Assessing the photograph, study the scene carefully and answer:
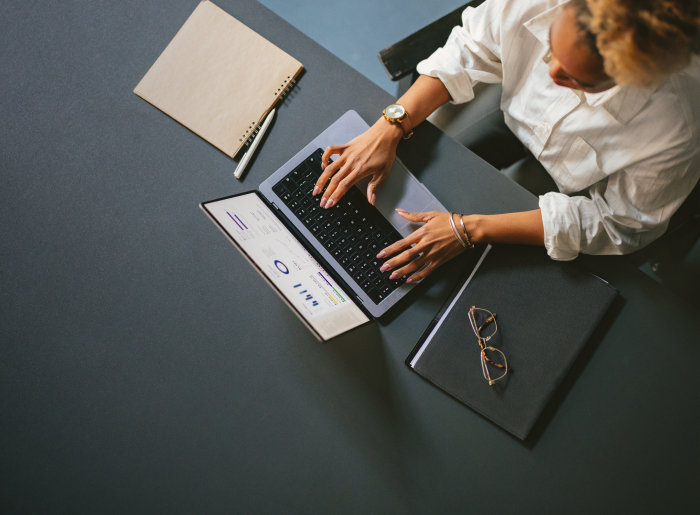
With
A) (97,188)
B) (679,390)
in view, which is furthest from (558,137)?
(97,188)

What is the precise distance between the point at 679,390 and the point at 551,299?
→ 0.97 ft

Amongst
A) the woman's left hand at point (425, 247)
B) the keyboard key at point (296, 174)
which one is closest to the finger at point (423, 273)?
the woman's left hand at point (425, 247)

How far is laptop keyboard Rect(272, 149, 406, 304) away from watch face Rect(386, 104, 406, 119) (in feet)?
0.54

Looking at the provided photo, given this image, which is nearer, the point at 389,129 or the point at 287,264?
the point at 287,264

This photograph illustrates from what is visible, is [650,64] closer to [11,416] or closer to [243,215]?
[243,215]

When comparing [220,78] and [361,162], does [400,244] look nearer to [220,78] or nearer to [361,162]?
[361,162]

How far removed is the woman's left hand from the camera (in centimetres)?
81

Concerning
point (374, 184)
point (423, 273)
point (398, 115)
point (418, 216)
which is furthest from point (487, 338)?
point (398, 115)

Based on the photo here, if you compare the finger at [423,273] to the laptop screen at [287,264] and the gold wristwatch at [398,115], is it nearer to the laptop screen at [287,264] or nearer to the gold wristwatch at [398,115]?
the laptop screen at [287,264]

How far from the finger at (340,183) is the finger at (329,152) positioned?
3cm

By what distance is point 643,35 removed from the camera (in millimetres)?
545

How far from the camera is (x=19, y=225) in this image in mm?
885

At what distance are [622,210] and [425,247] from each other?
372 millimetres

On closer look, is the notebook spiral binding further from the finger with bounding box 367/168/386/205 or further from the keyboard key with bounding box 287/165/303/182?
the finger with bounding box 367/168/386/205
